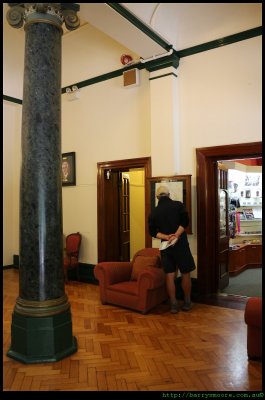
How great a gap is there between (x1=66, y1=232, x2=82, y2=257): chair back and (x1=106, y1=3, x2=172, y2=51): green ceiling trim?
11.6 ft

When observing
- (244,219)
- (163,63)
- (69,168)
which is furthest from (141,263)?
(244,219)

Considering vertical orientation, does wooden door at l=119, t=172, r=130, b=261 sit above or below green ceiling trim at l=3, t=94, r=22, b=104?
below

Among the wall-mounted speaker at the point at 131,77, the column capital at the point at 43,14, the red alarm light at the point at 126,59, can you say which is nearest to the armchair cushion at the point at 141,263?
the wall-mounted speaker at the point at 131,77

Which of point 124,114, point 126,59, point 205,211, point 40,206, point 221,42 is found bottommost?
point 205,211

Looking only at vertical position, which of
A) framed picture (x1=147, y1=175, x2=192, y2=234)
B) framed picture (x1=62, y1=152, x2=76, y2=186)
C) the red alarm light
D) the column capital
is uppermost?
the red alarm light

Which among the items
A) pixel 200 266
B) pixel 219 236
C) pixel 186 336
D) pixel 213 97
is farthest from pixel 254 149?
pixel 186 336

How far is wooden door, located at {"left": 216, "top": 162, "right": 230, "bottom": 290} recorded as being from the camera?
186 inches

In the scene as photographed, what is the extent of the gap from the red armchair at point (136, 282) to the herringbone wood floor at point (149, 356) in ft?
0.44

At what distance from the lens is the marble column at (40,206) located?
2.75 m

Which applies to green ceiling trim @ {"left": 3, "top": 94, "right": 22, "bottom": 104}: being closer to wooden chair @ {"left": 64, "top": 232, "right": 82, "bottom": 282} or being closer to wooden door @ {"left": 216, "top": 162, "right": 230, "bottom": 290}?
wooden chair @ {"left": 64, "top": 232, "right": 82, "bottom": 282}

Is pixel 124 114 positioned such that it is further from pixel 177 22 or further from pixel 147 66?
pixel 177 22

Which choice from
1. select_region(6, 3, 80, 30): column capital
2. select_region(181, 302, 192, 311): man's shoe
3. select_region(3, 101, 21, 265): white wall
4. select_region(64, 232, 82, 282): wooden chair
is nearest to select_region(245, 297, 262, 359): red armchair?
select_region(181, 302, 192, 311): man's shoe

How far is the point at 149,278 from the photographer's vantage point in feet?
12.6

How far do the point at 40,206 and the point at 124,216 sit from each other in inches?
138
